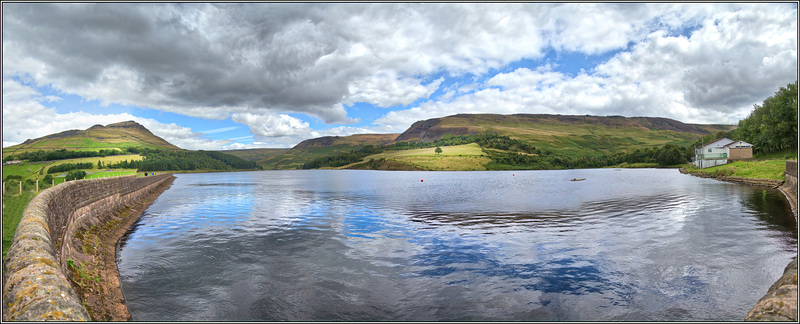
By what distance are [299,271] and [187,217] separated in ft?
78.3

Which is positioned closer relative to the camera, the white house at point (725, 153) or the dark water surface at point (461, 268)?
the dark water surface at point (461, 268)

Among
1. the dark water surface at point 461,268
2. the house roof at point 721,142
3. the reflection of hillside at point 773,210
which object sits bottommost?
the dark water surface at point 461,268

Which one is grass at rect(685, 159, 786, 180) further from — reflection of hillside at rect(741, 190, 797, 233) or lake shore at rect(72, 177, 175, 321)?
lake shore at rect(72, 177, 175, 321)

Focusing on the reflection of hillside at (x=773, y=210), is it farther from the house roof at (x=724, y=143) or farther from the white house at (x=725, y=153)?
the house roof at (x=724, y=143)

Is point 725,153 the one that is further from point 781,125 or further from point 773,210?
point 773,210

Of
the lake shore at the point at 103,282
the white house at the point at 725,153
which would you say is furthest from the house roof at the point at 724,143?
the lake shore at the point at 103,282

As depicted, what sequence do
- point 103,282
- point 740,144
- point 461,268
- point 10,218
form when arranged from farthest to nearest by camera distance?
point 740,144
point 461,268
point 10,218
point 103,282

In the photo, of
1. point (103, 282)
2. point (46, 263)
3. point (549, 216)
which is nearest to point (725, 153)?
point (549, 216)

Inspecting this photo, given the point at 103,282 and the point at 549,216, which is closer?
the point at 103,282

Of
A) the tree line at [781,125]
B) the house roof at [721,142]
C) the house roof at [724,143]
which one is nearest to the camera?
the tree line at [781,125]

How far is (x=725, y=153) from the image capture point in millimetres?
107125

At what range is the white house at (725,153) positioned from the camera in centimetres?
10381

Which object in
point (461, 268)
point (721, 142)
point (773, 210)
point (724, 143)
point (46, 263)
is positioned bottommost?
point (461, 268)

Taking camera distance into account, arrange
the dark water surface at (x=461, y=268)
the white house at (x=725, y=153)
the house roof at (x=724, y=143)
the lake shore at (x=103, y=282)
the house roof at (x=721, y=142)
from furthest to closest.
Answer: the house roof at (x=721, y=142)
the house roof at (x=724, y=143)
the white house at (x=725, y=153)
the dark water surface at (x=461, y=268)
the lake shore at (x=103, y=282)
